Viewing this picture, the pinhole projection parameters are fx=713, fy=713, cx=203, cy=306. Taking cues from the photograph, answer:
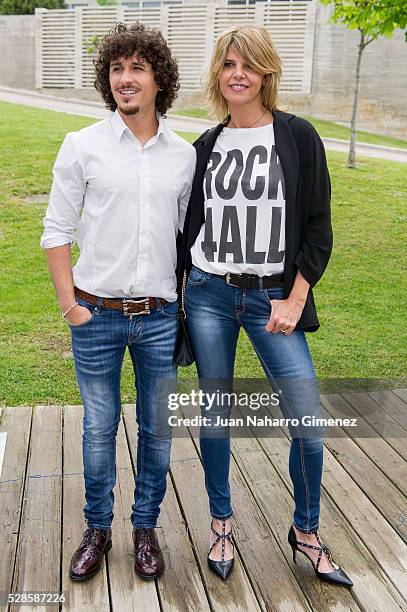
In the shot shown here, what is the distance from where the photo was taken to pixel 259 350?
2260 mm

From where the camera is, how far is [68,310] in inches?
84.4

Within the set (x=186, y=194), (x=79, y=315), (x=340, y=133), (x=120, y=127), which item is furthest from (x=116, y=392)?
(x=340, y=133)

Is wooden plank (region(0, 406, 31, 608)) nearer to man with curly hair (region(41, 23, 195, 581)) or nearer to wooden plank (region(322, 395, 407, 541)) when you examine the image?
man with curly hair (region(41, 23, 195, 581))

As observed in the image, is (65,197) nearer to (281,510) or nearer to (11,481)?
(11,481)

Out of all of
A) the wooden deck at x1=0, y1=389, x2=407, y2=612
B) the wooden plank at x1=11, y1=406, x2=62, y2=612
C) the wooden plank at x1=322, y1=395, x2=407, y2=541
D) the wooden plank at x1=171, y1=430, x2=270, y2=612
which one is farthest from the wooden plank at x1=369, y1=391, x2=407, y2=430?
the wooden plank at x1=11, y1=406, x2=62, y2=612

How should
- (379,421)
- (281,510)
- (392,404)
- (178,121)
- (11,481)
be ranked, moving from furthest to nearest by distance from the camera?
(178,121)
(392,404)
(379,421)
(11,481)
(281,510)

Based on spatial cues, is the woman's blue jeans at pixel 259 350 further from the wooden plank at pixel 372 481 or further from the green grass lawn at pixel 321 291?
the green grass lawn at pixel 321 291

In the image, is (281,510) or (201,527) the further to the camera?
(281,510)

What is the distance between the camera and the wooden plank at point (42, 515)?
90.4 inches

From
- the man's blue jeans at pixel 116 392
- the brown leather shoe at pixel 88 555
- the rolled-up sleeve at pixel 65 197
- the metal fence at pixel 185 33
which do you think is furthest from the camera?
the metal fence at pixel 185 33

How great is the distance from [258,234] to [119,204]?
423 mm

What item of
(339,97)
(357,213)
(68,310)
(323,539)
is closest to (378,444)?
(323,539)

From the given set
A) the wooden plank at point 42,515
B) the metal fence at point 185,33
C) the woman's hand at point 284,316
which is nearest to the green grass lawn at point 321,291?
the wooden plank at point 42,515

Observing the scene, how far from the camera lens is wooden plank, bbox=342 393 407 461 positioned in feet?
10.7
